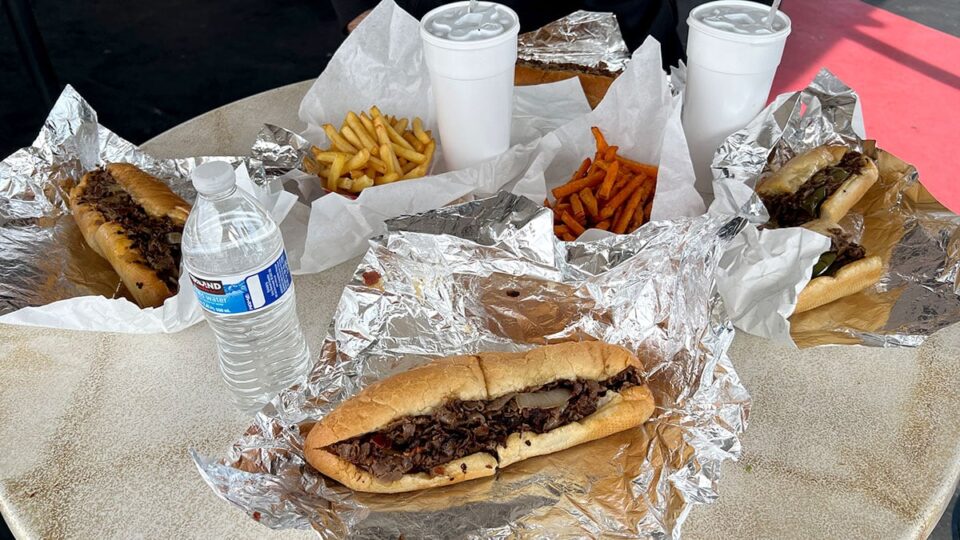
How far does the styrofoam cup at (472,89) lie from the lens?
1.88 metres

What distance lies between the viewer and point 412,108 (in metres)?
2.40

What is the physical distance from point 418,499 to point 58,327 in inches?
35.5

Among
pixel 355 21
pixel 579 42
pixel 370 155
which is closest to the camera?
pixel 370 155

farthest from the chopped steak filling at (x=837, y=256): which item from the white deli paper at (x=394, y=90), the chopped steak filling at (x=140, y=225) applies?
the chopped steak filling at (x=140, y=225)

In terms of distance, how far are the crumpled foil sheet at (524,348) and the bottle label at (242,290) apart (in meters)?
0.18

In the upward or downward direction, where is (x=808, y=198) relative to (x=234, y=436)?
upward

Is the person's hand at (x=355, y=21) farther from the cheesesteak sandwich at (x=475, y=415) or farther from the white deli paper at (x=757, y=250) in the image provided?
the cheesesteak sandwich at (x=475, y=415)

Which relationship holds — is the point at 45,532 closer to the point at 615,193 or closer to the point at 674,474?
the point at 674,474

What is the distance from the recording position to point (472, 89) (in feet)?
6.43

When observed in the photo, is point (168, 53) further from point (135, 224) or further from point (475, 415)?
point (475, 415)

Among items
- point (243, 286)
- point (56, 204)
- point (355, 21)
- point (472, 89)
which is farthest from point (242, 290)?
point (355, 21)

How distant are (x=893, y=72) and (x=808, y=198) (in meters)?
3.41

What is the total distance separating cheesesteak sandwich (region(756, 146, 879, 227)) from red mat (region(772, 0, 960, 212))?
6.72ft

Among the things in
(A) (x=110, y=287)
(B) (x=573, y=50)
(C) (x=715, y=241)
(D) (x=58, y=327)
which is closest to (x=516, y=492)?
(C) (x=715, y=241)
